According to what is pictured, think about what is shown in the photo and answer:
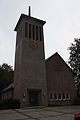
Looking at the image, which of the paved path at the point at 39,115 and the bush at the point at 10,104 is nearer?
the paved path at the point at 39,115

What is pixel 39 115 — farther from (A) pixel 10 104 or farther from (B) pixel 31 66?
(B) pixel 31 66

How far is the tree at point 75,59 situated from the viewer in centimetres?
3772

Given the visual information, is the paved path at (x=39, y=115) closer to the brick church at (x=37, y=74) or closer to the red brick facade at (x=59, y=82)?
the brick church at (x=37, y=74)

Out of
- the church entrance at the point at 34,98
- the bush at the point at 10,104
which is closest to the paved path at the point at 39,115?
the bush at the point at 10,104

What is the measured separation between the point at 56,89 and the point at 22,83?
27.6 feet

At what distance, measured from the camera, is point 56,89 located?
34.0m

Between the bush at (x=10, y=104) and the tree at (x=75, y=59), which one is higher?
the tree at (x=75, y=59)

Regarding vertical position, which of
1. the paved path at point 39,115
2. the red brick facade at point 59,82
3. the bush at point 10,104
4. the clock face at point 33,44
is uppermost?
the clock face at point 33,44

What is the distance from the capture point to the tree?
124 ft

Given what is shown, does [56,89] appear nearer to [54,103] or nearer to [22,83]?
[54,103]

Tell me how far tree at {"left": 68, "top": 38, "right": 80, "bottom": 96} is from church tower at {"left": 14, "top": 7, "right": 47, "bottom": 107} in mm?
8929

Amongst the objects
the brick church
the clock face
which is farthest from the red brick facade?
the clock face

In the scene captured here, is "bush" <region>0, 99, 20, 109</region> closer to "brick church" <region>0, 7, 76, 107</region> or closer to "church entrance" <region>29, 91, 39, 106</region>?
"brick church" <region>0, 7, 76, 107</region>

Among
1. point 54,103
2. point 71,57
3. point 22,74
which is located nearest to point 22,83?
point 22,74
